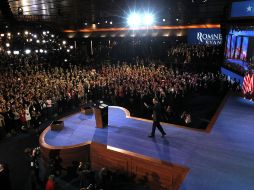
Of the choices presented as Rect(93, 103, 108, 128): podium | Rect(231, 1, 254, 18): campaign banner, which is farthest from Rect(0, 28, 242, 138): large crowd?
Rect(231, 1, 254, 18): campaign banner

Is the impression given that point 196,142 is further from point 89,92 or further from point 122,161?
point 89,92

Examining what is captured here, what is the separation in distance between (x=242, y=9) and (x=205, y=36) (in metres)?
7.18

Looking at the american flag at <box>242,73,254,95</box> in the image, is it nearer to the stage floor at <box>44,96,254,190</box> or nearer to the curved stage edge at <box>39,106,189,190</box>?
the stage floor at <box>44,96,254,190</box>

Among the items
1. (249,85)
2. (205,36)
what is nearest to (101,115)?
(249,85)

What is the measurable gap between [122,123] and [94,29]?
23.1 meters

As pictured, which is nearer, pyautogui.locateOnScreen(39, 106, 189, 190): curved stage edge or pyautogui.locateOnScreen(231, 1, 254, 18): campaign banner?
pyautogui.locateOnScreen(39, 106, 189, 190): curved stage edge

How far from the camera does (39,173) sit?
791 cm

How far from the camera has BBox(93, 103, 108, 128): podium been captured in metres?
9.45

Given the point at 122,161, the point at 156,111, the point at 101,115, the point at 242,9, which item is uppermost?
the point at 242,9

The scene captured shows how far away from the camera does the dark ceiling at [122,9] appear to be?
47.0ft

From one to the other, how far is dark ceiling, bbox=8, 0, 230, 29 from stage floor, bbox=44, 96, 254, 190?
22.3ft

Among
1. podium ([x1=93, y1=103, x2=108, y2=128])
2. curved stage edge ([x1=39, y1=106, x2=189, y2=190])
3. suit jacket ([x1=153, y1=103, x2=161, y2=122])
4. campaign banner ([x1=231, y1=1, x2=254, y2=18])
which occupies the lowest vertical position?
curved stage edge ([x1=39, y1=106, x2=189, y2=190])

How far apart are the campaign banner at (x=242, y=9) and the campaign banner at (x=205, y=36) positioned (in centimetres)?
571

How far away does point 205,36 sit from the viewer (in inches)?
870
